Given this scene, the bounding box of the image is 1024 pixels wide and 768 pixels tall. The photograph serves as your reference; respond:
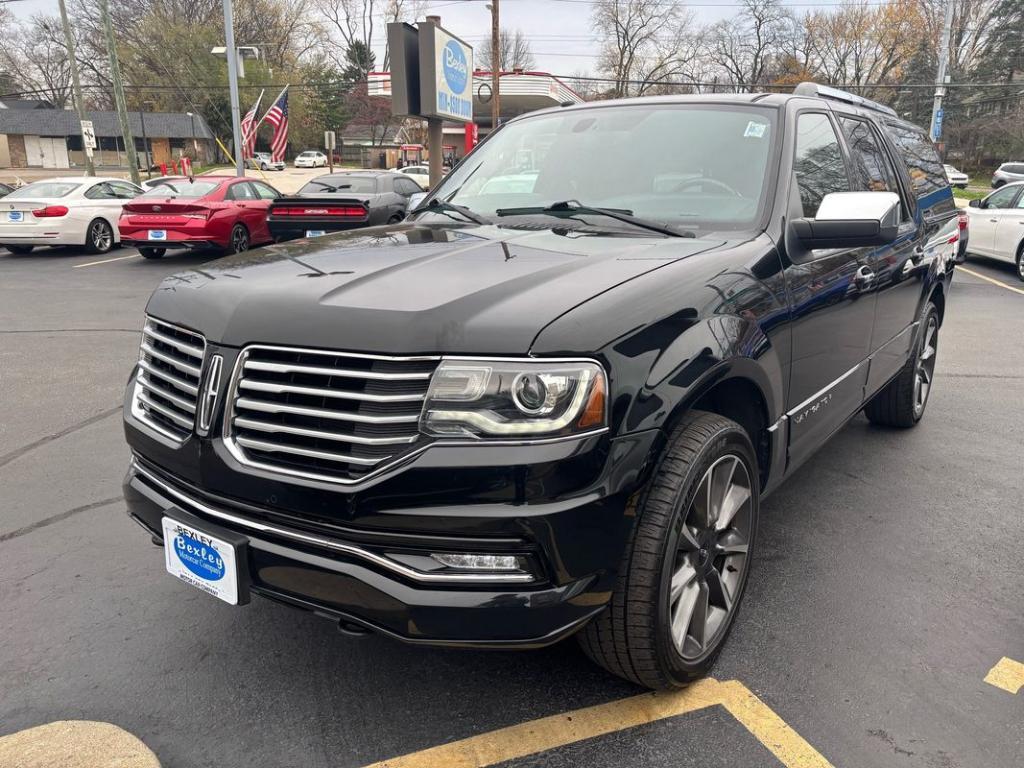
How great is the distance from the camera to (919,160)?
4.93 m

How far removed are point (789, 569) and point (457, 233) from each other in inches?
77.8

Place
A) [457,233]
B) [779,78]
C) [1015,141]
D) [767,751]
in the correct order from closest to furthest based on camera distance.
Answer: [767,751]
[457,233]
[1015,141]
[779,78]

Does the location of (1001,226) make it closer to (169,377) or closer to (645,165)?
(645,165)

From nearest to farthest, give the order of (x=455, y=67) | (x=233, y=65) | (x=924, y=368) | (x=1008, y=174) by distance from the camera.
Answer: (x=924, y=368) → (x=455, y=67) → (x=233, y=65) → (x=1008, y=174)

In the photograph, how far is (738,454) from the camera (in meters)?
2.49

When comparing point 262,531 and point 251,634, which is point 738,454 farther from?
point 251,634

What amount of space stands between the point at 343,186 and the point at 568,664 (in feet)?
40.5

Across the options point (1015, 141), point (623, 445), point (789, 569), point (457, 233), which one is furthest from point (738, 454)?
point (1015, 141)

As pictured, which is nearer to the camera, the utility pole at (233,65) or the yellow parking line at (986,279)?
the yellow parking line at (986,279)

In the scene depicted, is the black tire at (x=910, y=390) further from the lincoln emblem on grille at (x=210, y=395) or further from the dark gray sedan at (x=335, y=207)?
the dark gray sedan at (x=335, y=207)

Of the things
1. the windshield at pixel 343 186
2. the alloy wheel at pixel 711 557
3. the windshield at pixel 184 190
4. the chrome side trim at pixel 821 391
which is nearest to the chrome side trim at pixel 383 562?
the alloy wheel at pixel 711 557

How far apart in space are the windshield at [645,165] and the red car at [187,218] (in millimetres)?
10258

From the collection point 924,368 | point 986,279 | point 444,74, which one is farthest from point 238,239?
point 986,279

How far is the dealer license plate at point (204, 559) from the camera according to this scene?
212 cm
